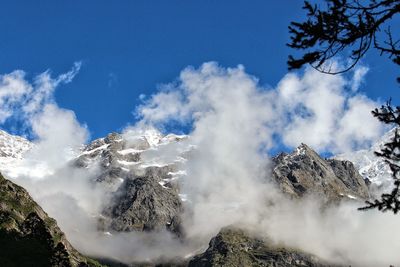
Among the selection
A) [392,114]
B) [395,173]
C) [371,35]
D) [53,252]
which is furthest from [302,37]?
[53,252]

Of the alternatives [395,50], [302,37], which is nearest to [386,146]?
[395,50]

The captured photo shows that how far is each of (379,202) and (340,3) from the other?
7.57m

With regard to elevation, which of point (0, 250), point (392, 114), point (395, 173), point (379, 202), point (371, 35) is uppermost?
point (0, 250)

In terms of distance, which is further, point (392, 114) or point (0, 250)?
point (0, 250)

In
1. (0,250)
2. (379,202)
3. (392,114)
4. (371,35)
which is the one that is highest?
(0,250)

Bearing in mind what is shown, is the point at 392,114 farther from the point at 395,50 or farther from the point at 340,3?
the point at 340,3

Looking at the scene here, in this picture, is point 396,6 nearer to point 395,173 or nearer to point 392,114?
point 392,114

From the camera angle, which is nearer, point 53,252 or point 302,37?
point 302,37

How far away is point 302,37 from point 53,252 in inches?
6834

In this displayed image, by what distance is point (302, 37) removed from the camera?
22.5 metres

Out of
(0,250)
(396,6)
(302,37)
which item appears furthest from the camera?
(0,250)

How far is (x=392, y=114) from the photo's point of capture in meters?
23.1

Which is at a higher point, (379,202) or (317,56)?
(317,56)

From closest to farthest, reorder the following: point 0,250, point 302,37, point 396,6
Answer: point 396,6 → point 302,37 → point 0,250
